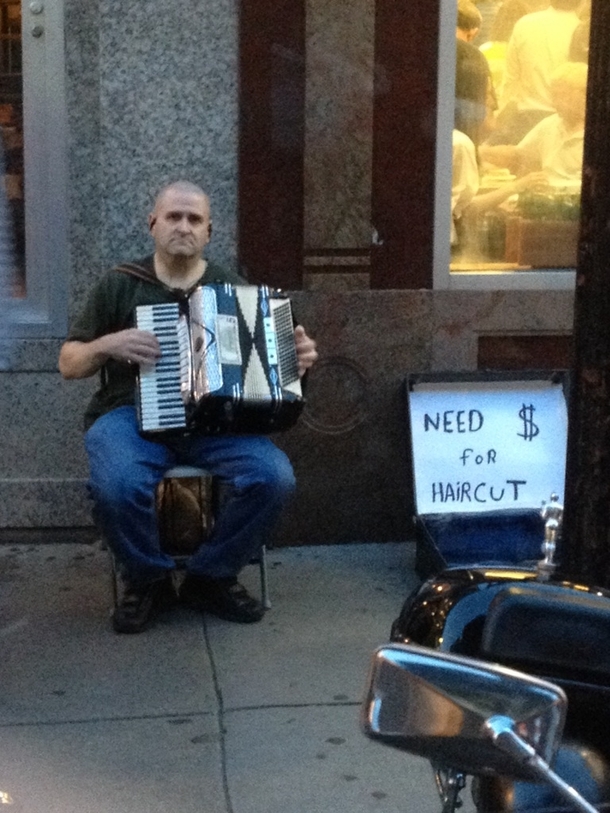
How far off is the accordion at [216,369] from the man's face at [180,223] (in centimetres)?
24

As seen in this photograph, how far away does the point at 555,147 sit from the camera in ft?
19.5

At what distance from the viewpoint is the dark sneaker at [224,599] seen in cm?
483

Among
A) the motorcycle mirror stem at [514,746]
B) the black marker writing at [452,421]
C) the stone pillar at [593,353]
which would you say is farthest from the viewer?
the black marker writing at [452,421]

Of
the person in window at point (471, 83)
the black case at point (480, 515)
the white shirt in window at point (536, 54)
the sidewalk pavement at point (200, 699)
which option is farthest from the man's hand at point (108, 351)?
the white shirt in window at point (536, 54)


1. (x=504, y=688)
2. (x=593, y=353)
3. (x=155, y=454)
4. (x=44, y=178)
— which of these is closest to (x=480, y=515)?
Answer: (x=155, y=454)

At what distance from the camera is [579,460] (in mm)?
3006

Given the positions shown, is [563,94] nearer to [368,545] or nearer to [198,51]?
[198,51]

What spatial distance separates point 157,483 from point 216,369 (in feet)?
1.46

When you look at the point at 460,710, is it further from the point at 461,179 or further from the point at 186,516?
the point at 461,179

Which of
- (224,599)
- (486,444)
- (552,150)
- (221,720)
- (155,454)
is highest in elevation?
(552,150)

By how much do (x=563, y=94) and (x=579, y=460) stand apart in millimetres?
3260

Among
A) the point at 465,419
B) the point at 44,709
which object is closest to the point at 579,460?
the point at 44,709

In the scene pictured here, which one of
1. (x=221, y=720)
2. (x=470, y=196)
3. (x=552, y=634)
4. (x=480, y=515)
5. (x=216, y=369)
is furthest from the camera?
(x=470, y=196)

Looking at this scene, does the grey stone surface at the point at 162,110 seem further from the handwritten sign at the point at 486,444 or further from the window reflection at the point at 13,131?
the handwritten sign at the point at 486,444
